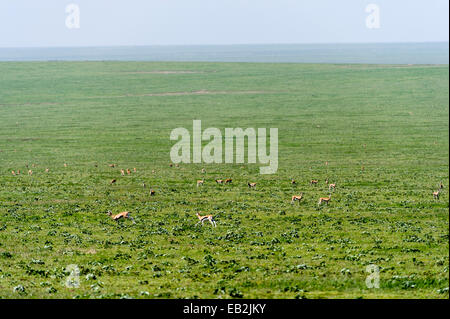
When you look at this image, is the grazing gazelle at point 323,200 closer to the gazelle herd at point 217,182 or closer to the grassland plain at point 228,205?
the gazelle herd at point 217,182

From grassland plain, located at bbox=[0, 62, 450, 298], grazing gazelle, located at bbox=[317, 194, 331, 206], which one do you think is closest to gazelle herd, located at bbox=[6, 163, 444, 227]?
grazing gazelle, located at bbox=[317, 194, 331, 206]

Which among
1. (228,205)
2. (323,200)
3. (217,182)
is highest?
(323,200)

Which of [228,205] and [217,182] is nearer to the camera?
[228,205]

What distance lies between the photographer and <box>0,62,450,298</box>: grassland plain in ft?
63.7

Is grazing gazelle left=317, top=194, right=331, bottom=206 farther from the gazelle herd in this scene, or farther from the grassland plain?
the grassland plain

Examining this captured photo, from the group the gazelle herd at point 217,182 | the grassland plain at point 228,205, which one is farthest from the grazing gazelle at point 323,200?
the grassland plain at point 228,205

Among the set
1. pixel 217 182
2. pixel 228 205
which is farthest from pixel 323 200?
pixel 217 182

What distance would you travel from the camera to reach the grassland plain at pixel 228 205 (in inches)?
764

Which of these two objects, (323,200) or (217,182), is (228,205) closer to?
(323,200)

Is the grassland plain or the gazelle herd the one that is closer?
the grassland plain

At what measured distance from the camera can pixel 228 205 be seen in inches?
1355

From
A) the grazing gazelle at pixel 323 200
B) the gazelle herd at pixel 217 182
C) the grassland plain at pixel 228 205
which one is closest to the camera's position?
A: the grassland plain at pixel 228 205
